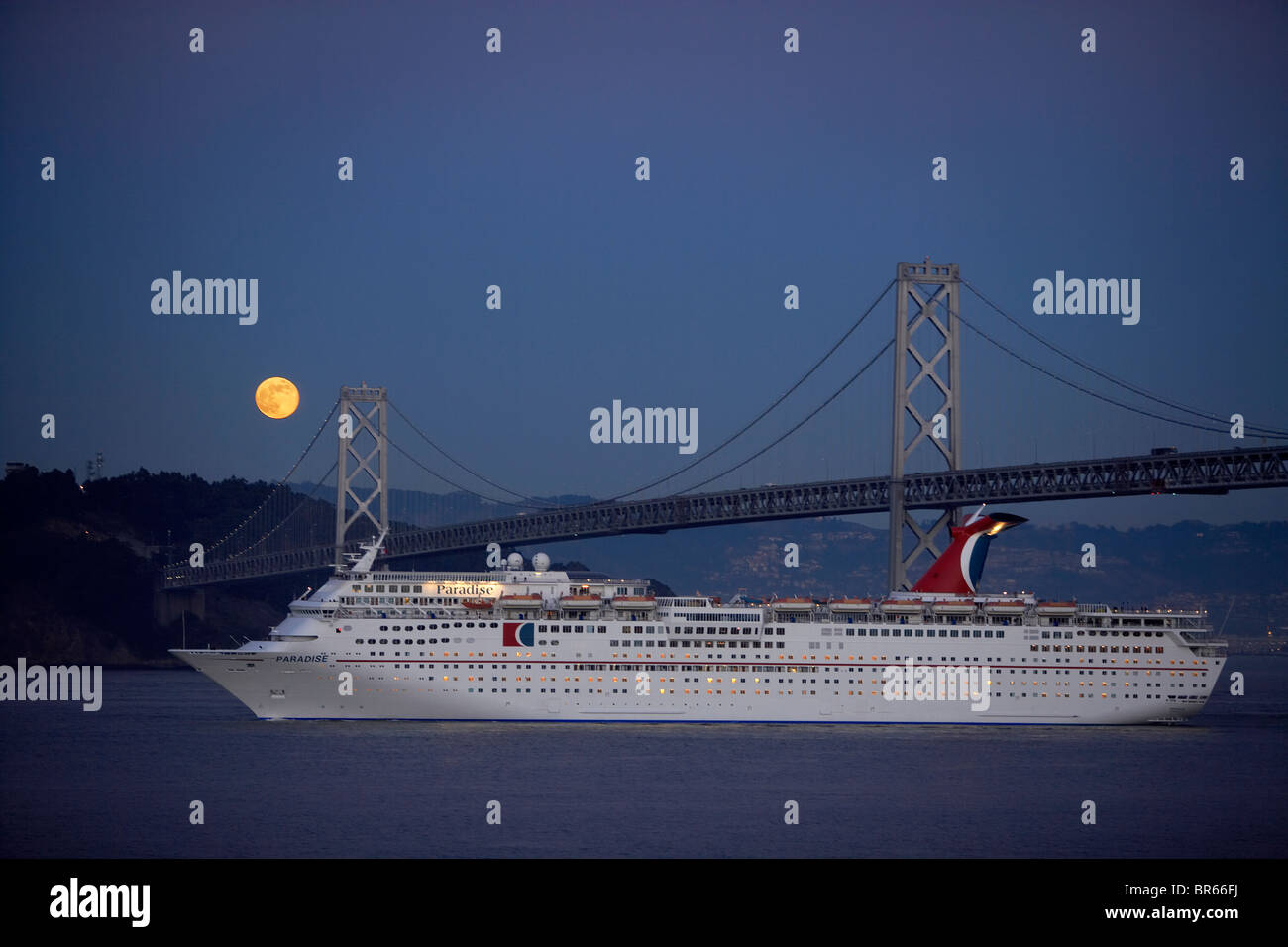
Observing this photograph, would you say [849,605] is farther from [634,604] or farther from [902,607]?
[634,604]

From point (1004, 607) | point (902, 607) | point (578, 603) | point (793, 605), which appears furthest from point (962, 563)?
point (578, 603)

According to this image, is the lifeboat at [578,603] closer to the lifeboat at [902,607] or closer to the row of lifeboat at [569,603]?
the row of lifeboat at [569,603]

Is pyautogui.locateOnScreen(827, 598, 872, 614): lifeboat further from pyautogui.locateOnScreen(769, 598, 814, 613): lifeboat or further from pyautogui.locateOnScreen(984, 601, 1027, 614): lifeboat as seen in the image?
pyautogui.locateOnScreen(984, 601, 1027, 614): lifeboat

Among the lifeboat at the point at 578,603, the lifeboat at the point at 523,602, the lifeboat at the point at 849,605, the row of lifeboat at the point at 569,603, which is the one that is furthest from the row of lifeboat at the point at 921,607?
the lifeboat at the point at 523,602
